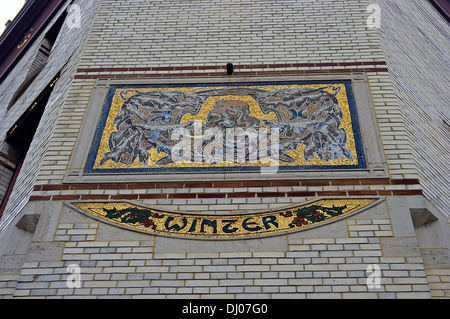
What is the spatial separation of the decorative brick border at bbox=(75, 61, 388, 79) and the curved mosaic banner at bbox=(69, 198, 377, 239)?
1792mm

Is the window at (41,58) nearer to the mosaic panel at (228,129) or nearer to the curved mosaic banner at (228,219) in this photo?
the mosaic panel at (228,129)

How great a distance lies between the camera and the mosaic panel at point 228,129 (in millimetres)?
4973

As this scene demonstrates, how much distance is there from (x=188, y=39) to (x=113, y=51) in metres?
0.86

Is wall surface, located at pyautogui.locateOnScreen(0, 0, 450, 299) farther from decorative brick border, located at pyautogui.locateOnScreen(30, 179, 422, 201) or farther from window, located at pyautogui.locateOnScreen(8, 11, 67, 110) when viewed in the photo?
window, located at pyautogui.locateOnScreen(8, 11, 67, 110)

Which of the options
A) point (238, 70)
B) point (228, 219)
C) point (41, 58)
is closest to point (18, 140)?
point (41, 58)

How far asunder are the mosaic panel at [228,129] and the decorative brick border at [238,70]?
18 centimetres

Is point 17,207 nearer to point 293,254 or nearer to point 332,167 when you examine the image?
point 293,254

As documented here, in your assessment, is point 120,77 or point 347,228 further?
point 120,77

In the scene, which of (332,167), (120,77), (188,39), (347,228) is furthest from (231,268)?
(188,39)

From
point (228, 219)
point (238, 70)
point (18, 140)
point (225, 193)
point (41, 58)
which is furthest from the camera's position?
point (41, 58)

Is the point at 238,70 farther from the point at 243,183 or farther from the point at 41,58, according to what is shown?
the point at 41,58

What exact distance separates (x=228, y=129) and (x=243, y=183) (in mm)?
745

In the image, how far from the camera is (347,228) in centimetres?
437

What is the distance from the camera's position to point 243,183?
15.7 feet
